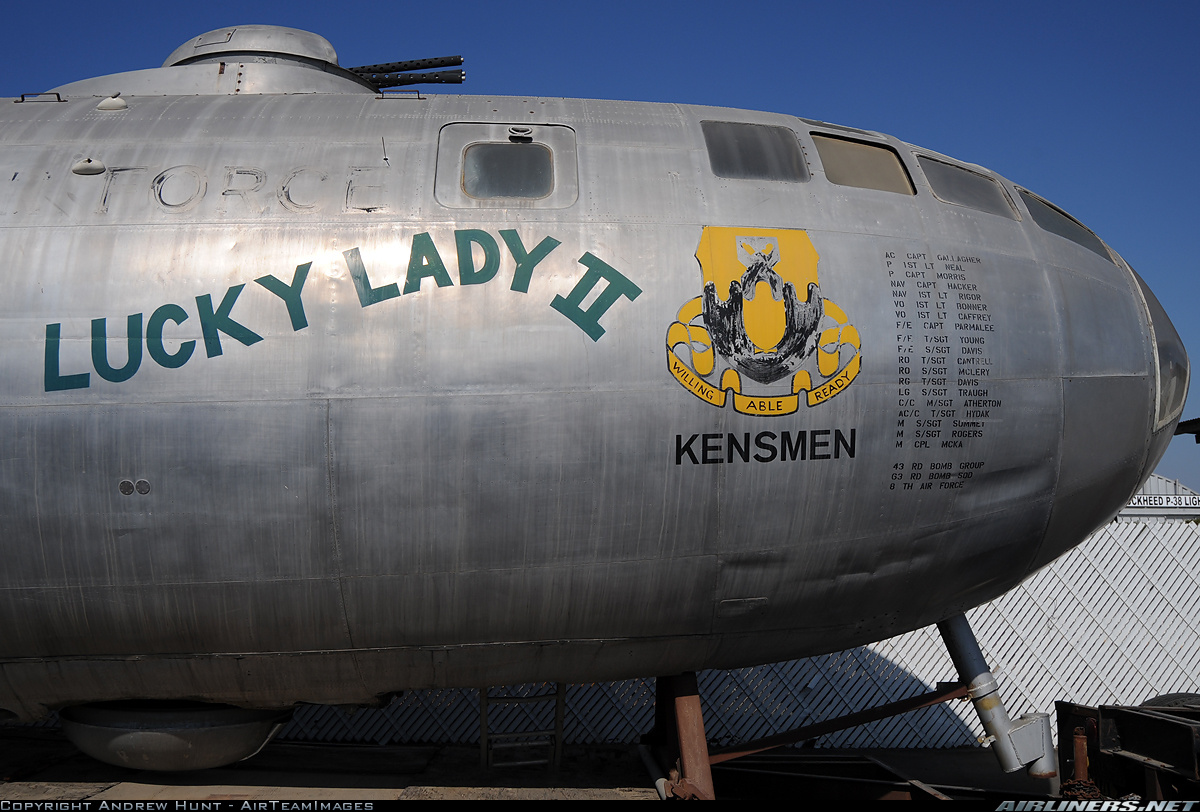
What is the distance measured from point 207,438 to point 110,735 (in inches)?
92.8

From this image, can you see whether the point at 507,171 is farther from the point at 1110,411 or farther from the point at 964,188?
the point at 1110,411

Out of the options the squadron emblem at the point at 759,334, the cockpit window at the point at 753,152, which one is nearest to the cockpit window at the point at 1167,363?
the squadron emblem at the point at 759,334

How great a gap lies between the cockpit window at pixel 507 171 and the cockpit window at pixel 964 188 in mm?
2674

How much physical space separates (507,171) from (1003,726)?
5.18m

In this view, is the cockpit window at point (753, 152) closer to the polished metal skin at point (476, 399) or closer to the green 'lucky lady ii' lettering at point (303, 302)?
the polished metal skin at point (476, 399)

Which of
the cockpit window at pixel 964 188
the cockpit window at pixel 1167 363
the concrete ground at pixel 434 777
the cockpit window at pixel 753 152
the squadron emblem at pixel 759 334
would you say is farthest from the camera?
the concrete ground at pixel 434 777

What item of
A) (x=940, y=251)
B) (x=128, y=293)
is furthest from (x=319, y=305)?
(x=940, y=251)

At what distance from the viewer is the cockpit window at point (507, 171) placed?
480 cm

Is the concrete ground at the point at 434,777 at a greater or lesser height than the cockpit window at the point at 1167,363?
lesser

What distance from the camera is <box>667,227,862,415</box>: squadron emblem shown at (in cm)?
458

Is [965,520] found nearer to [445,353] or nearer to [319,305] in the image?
[445,353]

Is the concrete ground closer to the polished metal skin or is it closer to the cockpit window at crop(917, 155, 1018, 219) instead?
the polished metal skin

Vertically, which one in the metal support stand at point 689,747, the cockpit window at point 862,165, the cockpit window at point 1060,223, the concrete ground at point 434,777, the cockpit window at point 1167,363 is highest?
the cockpit window at point 862,165

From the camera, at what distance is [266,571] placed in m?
4.49
